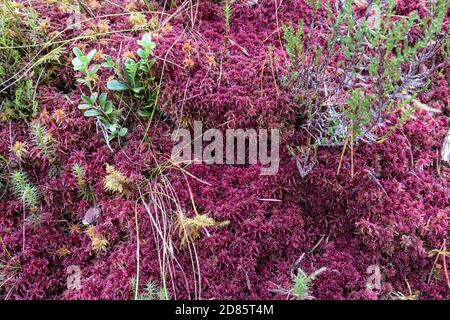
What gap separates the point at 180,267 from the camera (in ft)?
6.53

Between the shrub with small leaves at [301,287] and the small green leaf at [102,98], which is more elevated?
the small green leaf at [102,98]

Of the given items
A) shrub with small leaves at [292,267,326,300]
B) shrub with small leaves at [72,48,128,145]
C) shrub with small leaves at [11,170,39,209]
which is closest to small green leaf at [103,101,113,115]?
shrub with small leaves at [72,48,128,145]

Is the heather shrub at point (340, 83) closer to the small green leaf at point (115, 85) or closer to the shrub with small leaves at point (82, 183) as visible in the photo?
the small green leaf at point (115, 85)

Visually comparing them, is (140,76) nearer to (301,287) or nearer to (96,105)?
(96,105)

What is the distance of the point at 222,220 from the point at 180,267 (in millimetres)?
325

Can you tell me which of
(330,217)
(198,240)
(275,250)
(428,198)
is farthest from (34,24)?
(428,198)

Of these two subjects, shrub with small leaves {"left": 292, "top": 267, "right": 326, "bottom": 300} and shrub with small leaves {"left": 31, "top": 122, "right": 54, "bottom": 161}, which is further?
shrub with small leaves {"left": 31, "top": 122, "right": 54, "bottom": 161}

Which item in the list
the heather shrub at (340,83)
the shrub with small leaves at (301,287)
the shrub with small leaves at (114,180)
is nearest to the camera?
the shrub with small leaves at (301,287)

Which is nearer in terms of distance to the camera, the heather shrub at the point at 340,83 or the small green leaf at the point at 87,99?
the heather shrub at the point at 340,83

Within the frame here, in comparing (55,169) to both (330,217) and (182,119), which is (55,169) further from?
(330,217)

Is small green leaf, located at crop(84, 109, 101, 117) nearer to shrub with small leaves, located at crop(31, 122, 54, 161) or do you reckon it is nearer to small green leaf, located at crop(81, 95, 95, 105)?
small green leaf, located at crop(81, 95, 95, 105)

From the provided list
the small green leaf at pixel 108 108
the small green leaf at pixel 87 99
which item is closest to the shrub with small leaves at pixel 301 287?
the small green leaf at pixel 108 108

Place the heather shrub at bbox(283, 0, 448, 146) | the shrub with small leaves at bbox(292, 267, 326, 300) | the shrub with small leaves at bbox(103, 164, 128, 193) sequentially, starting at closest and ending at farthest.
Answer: the shrub with small leaves at bbox(292, 267, 326, 300), the heather shrub at bbox(283, 0, 448, 146), the shrub with small leaves at bbox(103, 164, 128, 193)

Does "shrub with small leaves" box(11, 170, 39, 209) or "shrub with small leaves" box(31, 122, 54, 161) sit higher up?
"shrub with small leaves" box(31, 122, 54, 161)
